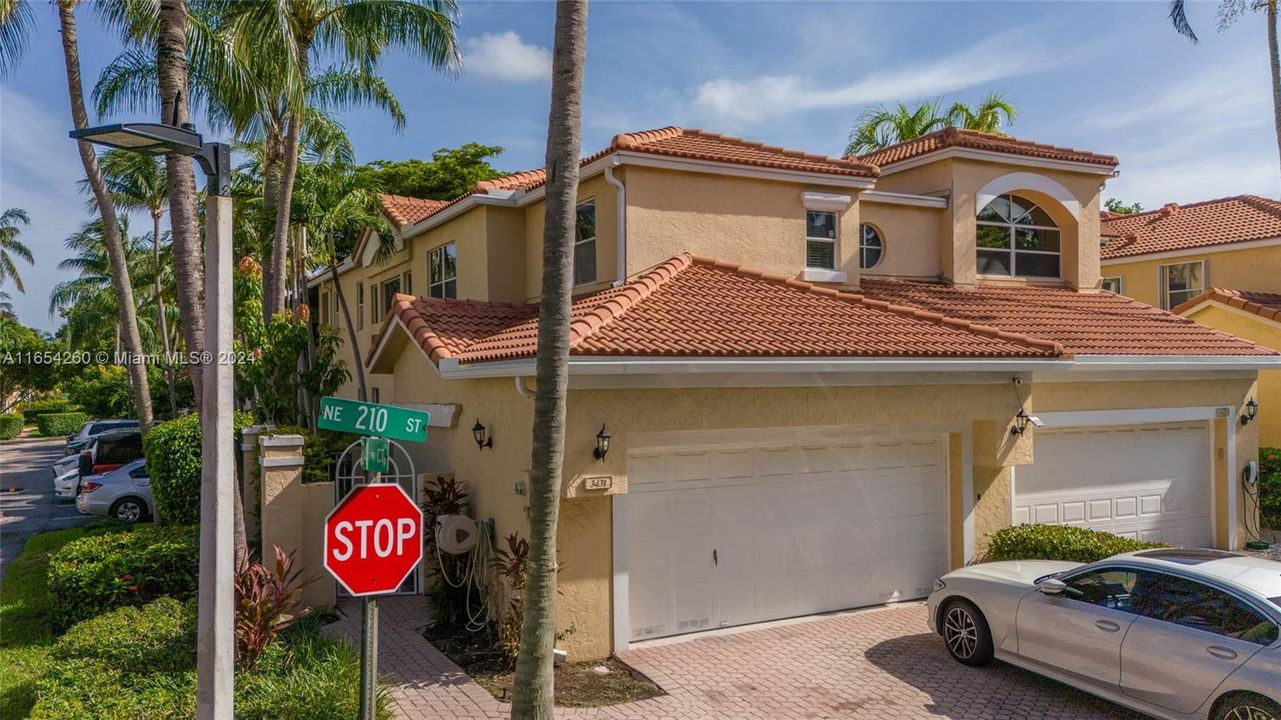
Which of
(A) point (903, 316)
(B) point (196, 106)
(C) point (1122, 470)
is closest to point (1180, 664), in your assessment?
(A) point (903, 316)

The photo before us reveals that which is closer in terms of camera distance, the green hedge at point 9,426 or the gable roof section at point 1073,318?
the gable roof section at point 1073,318

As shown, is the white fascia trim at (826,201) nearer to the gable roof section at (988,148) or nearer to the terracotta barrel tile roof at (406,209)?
the gable roof section at (988,148)

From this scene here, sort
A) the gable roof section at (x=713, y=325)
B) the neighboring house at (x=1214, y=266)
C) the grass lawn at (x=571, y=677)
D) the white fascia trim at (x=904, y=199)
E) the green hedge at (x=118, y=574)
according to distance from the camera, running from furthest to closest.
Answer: the neighboring house at (x=1214, y=266) < the white fascia trim at (x=904, y=199) < the green hedge at (x=118, y=574) < the gable roof section at (x=713, y=325) < the grass lawn at (x=571, y=677)

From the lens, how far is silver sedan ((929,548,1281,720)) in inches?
262

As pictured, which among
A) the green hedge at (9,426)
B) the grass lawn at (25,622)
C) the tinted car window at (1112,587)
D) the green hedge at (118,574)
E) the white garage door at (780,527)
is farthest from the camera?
the green hedge at (9,426)

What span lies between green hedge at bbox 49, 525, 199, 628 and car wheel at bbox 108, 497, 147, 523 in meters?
7.74

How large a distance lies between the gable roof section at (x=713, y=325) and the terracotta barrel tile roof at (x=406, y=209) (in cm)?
686

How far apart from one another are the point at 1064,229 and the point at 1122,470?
567 cm

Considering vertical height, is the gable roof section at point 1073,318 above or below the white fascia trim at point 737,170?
below

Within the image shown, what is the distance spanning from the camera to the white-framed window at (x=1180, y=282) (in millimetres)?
22312

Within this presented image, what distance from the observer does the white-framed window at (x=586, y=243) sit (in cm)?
1371

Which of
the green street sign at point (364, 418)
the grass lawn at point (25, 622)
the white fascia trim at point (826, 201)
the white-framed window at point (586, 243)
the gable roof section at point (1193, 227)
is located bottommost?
the grass lawn at point (25, 622)

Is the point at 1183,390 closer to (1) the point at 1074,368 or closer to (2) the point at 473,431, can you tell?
(1) the point at 1074,368

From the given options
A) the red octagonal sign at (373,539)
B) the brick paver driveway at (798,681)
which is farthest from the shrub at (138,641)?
the red octagonal sign at (373,539)
